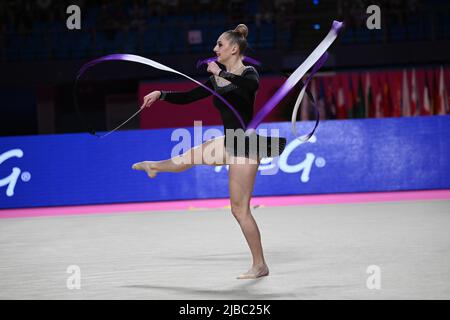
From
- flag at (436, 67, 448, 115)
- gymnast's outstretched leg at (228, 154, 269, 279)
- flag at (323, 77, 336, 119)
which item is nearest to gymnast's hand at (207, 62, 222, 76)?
gymnast's outstretched leg at (228, 154, 269, 279)

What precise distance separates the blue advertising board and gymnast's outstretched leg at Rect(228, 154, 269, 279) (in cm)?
598

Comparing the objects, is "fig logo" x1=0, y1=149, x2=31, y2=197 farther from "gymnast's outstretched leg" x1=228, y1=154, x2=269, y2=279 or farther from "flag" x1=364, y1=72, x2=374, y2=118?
"flag" x1=364, y1=72, x2=374, y2=118

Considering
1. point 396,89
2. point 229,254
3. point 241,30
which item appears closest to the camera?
point 241,30

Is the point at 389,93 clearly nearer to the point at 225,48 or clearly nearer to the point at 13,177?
the point at 13,177

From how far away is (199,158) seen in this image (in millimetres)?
5262

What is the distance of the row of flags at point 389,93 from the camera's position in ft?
50.2

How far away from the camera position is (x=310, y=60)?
4.94 m

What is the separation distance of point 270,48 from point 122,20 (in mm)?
3438

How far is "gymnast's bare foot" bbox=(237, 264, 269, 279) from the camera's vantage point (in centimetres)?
503

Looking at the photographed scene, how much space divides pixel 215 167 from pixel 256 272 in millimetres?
6233

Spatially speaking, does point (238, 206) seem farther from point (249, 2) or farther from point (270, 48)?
point (249, 2)

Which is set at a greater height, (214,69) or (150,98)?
(214,69)

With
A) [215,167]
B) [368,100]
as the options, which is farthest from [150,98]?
[368,100]

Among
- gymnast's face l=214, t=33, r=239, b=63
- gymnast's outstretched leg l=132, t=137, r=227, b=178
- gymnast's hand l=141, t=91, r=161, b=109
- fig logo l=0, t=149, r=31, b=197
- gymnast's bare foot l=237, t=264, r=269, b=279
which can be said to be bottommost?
fig logo l=0, t=149, r=31, b=197
